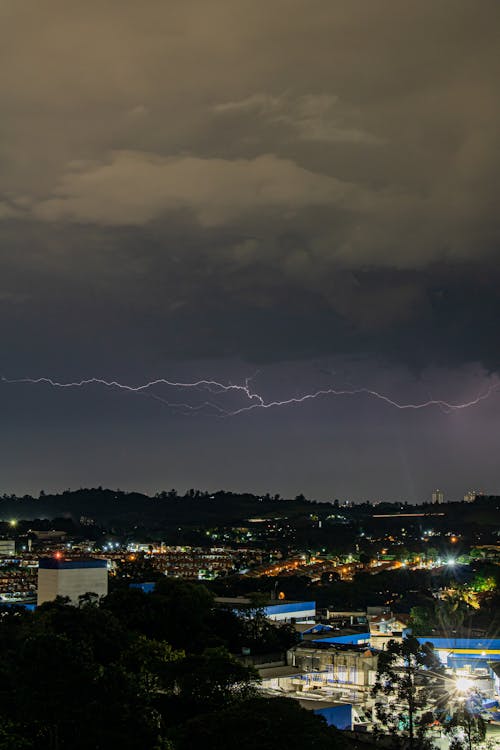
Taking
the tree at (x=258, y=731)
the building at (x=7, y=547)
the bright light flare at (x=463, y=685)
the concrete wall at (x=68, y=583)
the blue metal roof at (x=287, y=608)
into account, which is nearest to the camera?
the tree at (x=258, y=731)

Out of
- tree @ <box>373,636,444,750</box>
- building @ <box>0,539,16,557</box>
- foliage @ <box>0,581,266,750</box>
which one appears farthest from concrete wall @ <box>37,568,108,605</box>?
building @ <box>0,539,16,557</box>

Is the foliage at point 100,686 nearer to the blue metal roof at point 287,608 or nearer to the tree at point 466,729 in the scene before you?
the tree at point 466,729

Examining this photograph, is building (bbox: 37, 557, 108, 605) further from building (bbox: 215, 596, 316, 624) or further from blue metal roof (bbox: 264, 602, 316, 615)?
blue metal roof (bbox: 264, 602, 316, 615)

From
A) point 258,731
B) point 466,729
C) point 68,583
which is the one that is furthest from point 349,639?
point 258,731

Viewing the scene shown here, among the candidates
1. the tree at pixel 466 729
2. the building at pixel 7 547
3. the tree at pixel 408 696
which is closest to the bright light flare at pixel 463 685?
the tree at pixel 408 696

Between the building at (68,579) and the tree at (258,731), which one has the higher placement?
the building at (68,579)
